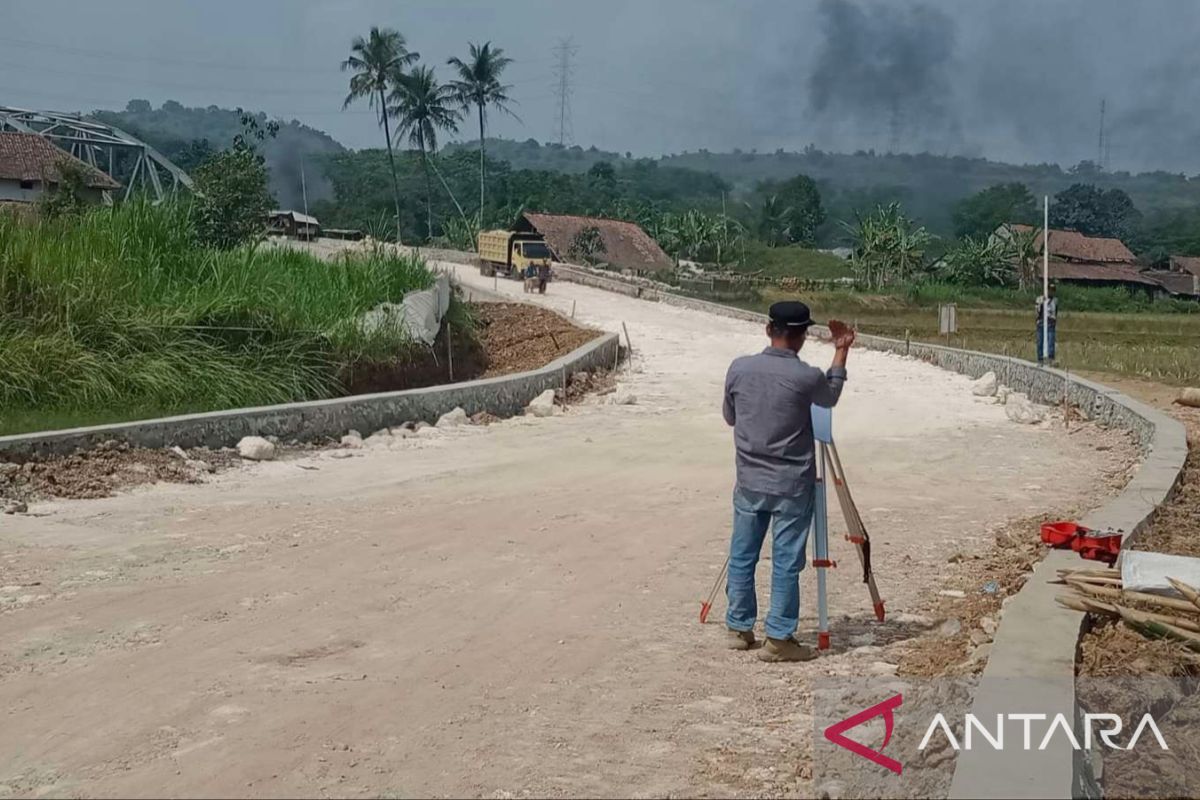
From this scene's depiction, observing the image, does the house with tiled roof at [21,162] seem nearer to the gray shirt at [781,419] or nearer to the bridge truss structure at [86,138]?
the bridge truss structure at [86,138]

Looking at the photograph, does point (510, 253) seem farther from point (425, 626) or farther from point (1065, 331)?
point (425, 626)

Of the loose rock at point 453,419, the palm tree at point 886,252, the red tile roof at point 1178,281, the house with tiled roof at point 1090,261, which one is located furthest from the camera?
the red tile roof at point 1178,281

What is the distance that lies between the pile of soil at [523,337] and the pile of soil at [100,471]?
9.32 metres

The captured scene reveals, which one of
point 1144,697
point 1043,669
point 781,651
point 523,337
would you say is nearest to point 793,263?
point 523,337

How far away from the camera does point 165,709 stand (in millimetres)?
4914

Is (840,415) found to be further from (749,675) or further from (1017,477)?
(749,675)

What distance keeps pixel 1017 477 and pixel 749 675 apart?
6561 millimetres

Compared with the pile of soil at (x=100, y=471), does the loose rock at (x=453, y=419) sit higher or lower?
lower

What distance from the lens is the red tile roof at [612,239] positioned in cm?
6194

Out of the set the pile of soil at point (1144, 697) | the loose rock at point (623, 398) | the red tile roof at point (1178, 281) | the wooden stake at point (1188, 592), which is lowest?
the red tile roof at point (1178, 281)

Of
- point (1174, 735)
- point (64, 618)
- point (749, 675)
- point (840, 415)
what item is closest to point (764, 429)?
point (749, 675)

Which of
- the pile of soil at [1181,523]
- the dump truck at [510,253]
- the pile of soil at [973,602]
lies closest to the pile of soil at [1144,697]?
the pile of soil at [973,602]

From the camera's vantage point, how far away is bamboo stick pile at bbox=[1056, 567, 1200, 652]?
533 cm

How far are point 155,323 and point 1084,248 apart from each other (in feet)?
227
